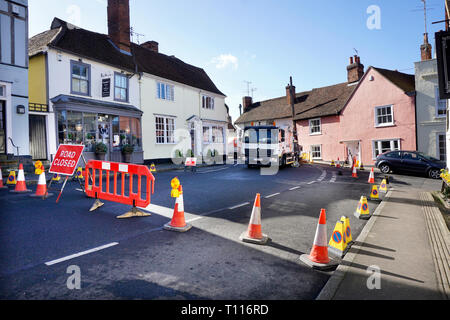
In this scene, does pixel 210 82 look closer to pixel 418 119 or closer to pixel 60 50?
pixel 60 50

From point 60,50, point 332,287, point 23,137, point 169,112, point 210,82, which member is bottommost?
point 332,287

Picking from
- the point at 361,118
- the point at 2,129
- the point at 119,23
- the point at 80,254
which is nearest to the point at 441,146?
the point at 361,118

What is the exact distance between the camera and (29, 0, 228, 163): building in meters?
15.2

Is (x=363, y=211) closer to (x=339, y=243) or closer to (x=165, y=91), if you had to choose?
(x=339, y=243)

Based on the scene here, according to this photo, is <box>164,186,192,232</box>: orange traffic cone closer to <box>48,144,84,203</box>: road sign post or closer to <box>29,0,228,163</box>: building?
<box>48,144,84,203</box>: road sign post

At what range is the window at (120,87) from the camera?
742 inches

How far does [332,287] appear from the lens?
10.5 ft

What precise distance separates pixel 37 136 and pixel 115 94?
559cm

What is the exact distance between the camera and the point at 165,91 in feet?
75.1

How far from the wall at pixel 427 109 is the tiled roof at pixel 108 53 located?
17841mm

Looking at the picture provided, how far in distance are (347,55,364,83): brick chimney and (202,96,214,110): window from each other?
1425 centimetres
